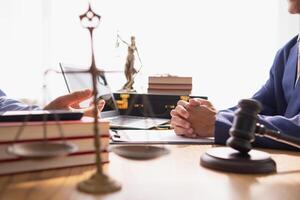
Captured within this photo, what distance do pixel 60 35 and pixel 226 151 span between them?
1846 mm

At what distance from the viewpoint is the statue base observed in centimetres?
55

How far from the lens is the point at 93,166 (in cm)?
72

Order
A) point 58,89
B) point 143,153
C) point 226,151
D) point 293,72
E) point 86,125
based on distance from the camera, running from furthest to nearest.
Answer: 1. point 58,89
2. point 293,72
3. point 226,151
4. point 86,125
5. point 143,153

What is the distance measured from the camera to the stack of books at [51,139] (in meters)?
0.65

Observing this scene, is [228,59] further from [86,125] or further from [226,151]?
[86,125]

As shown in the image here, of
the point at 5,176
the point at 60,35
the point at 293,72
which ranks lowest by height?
the point at 5,176

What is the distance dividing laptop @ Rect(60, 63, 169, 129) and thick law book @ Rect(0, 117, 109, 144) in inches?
24.0

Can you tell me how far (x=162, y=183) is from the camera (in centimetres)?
65

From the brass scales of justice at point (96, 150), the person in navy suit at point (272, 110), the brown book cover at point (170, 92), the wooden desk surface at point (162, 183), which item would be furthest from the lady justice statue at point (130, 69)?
the brass scales of justice at point (96, 150)

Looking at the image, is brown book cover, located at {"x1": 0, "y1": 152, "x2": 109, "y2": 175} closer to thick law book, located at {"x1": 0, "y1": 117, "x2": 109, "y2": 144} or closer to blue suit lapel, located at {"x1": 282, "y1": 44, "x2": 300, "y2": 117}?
thick law book, located at {"x1": 0, "y1": 117, "x2": 109, "y2": 144}

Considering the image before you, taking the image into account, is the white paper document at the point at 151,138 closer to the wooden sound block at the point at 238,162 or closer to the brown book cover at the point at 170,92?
the wooden sound block at the point at 238,162

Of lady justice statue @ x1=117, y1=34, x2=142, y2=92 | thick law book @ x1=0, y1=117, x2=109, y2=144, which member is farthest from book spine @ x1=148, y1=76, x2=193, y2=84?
thick law book @ x1=0, y1=117, x2=109, y2=144

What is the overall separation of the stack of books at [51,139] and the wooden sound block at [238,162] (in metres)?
0.20

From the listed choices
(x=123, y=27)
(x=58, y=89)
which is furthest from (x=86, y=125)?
(x=123, y=27)
